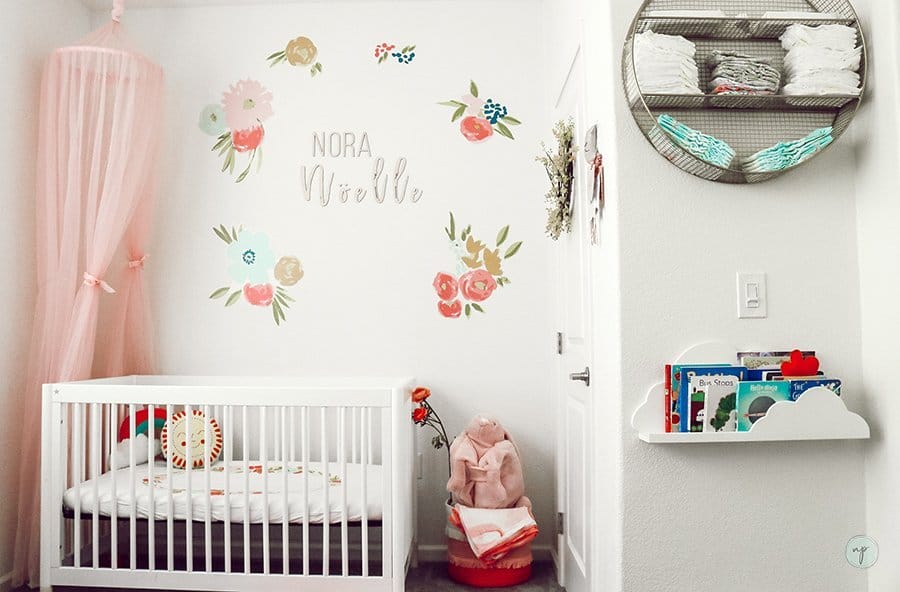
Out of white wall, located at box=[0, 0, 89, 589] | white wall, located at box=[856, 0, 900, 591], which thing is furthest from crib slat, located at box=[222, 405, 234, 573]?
white wall, located at box=[856, 0, 900, 591]

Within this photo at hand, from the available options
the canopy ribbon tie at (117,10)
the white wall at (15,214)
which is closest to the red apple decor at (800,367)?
the white wall at (15,214)

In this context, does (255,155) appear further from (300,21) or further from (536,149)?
(536,149)

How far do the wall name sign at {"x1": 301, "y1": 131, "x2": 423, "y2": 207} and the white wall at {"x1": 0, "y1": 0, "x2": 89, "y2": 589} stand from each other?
112 centimetres

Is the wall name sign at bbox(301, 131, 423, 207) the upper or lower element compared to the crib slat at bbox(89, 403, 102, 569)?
upper

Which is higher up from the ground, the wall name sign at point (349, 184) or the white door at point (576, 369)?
the wall name sign at point (349, 184)

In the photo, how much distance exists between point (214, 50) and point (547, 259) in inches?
70.8

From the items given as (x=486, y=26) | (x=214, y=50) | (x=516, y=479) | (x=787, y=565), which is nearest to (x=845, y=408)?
(x=787, y=565)

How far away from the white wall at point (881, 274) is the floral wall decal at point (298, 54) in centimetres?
223

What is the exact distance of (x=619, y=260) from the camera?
5.95 ft

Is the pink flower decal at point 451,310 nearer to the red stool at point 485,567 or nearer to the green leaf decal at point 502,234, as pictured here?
the green leaf decal at point 502,234

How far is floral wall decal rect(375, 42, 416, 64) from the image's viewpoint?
10.5 feet

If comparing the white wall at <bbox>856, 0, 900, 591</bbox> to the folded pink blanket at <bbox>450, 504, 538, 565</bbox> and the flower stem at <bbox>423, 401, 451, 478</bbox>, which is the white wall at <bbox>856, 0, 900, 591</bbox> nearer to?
the folded pink blanket at <bbox>450, 504, 538, 565</bbox>

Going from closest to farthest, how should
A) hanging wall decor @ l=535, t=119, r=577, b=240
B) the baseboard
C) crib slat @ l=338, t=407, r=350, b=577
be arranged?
crib slat @ l=338, t=407, r=350, b=577, hanging wall decor @ l=535, t=119, r=577, b=240, the baseboard

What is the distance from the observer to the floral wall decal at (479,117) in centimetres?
316
